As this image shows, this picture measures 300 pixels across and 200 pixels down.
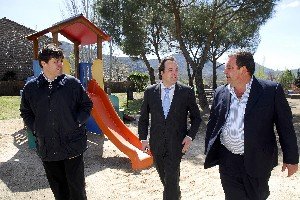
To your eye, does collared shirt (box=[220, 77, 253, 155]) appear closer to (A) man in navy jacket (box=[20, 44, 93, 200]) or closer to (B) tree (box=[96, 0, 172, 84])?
(A) man in navy jacket (box=[20, 44, 93, 200])

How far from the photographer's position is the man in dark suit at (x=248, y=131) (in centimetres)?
309

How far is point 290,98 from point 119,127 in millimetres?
22076

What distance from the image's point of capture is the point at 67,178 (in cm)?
361

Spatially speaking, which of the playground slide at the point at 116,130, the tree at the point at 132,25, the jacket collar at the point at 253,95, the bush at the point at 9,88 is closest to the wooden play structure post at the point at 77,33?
the playground slide at the point at 116,130

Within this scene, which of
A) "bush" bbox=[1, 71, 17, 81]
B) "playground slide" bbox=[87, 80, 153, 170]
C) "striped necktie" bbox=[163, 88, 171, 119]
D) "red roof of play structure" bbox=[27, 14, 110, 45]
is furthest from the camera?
"bush" bbox=[1, 71, 17, 81]

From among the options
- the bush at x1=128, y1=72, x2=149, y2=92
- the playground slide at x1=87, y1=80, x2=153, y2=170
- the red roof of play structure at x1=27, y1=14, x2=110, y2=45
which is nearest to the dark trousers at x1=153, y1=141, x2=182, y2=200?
the playground slide at x1=87, y1=80, x2=153, y2=170

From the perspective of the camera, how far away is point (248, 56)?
3.15 meters

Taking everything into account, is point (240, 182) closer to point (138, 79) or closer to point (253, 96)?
point (253, 96)

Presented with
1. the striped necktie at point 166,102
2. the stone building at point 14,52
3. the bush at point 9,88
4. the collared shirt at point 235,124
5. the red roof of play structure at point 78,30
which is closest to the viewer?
the collared shirt at point 235,124

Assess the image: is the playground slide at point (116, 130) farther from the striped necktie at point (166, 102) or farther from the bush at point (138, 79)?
the bush at point (138, 79)

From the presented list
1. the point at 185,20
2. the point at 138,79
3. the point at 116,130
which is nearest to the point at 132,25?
the point at 185,20

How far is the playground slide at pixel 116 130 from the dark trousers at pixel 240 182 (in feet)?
11.2

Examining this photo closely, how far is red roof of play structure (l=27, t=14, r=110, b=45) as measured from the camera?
927cm

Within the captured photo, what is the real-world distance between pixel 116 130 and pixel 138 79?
23.1 meters
